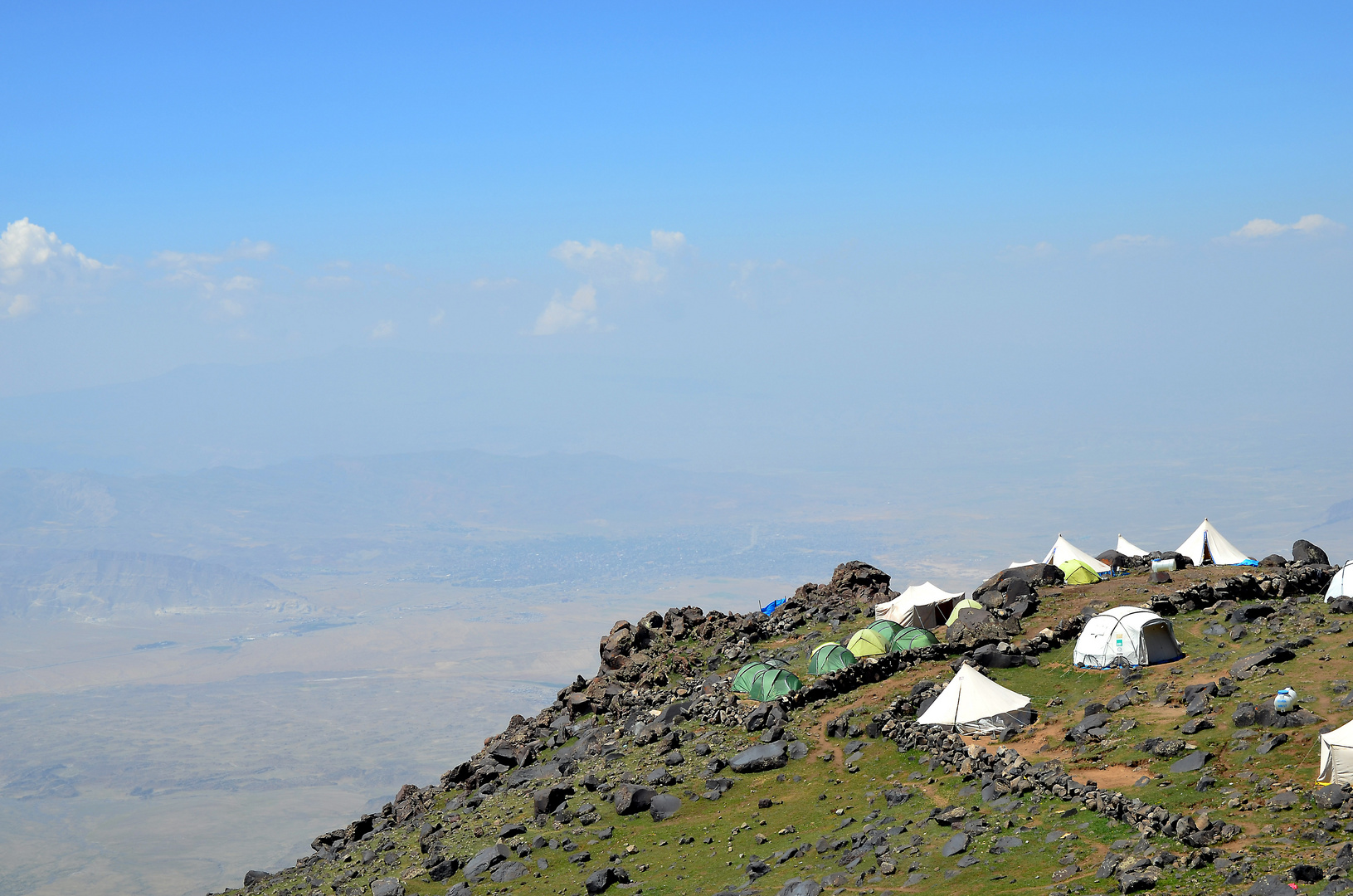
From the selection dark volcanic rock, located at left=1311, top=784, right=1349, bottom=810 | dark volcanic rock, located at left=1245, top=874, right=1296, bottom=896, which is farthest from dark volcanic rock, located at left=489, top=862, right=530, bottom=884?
dark volcanic rock, located at left=1311, top=784, right=1349, bottom=810

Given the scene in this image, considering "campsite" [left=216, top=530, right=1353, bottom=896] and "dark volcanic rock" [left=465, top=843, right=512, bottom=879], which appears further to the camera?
"dark volcanic rock" [left=465, top=843, right=512, bottom=879]

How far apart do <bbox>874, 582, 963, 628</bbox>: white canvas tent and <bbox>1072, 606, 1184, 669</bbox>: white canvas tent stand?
13945mm

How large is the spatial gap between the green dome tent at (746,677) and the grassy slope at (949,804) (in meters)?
2.95

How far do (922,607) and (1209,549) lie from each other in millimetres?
22394

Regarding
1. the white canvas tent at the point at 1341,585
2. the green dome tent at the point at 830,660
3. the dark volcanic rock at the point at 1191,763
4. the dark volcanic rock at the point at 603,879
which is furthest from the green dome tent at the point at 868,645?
the dark volcanic rock at the point at 1191,763

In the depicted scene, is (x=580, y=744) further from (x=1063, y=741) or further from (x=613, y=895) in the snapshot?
(x=1063, y=741)

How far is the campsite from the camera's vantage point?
2903cm

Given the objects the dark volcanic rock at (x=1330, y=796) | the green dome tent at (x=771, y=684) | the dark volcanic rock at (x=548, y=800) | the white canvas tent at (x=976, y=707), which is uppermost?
the green dome tent at (x=771, y=684)

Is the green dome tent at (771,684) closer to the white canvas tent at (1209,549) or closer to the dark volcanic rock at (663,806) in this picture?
the dark volcanic rock at (663,806)

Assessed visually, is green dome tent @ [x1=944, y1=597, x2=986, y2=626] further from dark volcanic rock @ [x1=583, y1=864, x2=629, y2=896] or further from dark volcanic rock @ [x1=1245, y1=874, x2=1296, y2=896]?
dark volcanic rock @ [x1=1245, y1=874, x2=1296, y2=896]

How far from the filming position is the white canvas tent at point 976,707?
40.0m

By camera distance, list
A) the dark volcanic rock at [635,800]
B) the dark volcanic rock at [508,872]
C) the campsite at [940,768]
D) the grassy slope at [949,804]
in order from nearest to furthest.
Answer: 1. the grassy slope at [949,804]
2. the campsite at [940,768]
3. the dark volcanic rock at [508,872]
4. the dark volcanic rock at [635,800]

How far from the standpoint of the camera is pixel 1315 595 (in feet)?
169

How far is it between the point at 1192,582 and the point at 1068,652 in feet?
36.8
